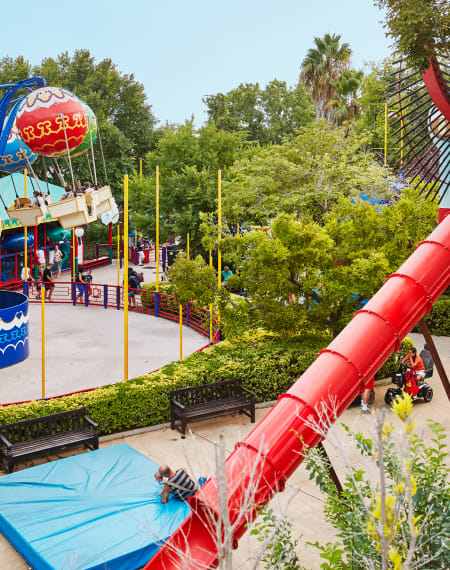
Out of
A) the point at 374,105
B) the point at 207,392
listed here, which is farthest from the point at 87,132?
the point at 374,105

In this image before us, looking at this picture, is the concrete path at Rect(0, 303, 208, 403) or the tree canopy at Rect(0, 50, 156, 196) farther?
the tree canopy at Rect(0, 50, 156, 196)

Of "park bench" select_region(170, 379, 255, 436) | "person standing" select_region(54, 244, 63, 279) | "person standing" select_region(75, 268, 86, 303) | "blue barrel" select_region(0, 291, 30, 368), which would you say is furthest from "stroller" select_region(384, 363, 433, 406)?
"person standing" select_region(54, 244, 63, 279)

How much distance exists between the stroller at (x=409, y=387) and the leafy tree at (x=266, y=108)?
1869 inches

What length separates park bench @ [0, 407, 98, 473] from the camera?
11539 mm

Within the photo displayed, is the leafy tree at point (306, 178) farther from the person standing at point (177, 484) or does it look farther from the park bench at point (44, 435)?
the person standing at point (177, 484)

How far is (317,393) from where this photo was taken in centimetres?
730

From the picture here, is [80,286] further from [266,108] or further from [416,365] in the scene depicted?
[266,108]

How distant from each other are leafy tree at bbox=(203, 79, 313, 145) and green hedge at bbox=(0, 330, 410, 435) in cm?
4644

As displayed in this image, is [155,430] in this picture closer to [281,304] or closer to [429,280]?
[281,304]

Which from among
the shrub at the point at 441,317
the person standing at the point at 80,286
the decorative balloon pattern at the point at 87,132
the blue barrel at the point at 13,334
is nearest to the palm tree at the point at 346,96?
the person standing at the point at 80,286

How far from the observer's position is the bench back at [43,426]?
11984mm

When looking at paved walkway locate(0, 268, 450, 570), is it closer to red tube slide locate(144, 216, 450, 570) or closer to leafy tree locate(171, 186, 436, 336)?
red tube slide locate(144, 216, 450, 570)

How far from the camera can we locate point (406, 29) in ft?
29.0

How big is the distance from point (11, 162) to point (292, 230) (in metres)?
15.1
